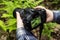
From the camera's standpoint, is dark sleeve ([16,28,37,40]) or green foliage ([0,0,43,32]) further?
green foliage ([0,0,43,32])

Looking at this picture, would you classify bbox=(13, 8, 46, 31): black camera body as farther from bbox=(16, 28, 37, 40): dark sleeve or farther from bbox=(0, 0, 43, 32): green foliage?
bbox=(0, 0, 43, 32): green foliage

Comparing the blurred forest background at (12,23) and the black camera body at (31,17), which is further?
the blurred forest background at (12,23)

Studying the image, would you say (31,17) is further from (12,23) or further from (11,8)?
(11,8)

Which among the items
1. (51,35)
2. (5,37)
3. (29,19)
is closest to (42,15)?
(29,19)

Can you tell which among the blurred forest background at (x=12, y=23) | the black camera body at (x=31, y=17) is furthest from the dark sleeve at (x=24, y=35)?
the blurred forest background at (x=12, y=23)

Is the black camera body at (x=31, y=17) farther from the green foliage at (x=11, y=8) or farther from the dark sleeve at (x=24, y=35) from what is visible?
the green foliage at (x=11, y=8)

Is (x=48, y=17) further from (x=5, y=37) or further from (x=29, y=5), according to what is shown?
(x=5, y=37)

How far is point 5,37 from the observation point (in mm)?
2994

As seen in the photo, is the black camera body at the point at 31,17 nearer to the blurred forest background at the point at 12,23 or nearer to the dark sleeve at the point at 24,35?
the dark sleeve at the point at 24,35

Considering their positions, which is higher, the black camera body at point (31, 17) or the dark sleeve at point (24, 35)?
the black camera body at point (31, 17)

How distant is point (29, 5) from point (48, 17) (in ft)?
1.15

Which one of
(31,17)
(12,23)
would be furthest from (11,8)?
(31,17)

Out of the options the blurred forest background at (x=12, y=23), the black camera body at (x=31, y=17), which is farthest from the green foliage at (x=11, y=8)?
the black camera body at (x=31, y=17)

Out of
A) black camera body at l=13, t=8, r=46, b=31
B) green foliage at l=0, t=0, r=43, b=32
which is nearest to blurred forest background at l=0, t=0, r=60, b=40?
green foliage at l=0, t=0, r=43, b=32
